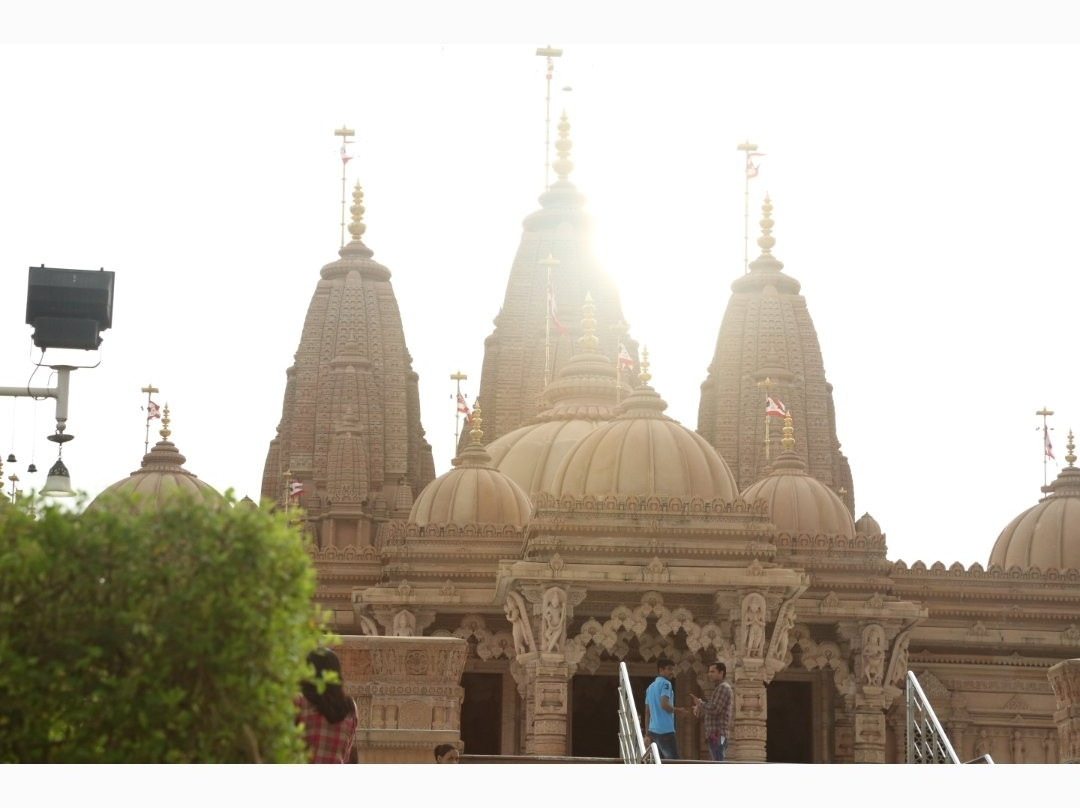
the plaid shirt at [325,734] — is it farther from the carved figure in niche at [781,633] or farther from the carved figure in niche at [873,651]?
the carved figure in niche at [873,651]

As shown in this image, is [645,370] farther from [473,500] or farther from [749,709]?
[749,709]

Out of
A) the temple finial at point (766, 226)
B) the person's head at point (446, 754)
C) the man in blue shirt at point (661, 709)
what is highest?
the temple finial at point (766, 226)

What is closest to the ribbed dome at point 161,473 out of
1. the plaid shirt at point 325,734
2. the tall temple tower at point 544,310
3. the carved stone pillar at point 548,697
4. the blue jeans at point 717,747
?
the tall temple tower at point 544,310

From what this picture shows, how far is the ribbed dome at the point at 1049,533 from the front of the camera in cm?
3919

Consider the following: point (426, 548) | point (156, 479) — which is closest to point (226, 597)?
point (426, 548)

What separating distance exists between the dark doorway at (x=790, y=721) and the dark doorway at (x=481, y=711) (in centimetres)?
416

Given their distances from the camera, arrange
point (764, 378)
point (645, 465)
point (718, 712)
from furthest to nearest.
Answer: point (764, 378), point (645, 465), point (718, 712)

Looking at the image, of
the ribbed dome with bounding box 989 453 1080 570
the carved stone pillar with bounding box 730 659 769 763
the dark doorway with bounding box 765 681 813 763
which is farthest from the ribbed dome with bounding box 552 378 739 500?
the ribbed dome with bounding box 989 453 1080 570

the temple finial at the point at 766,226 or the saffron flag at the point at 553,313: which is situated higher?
the temple finial at the point at 766,226

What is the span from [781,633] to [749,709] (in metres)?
1.10

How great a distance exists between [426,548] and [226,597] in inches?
986

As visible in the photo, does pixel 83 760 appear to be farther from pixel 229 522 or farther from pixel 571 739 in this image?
pixel 571 739

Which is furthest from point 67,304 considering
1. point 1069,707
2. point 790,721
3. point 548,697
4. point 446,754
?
point 790,721

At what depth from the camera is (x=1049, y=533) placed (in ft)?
130
